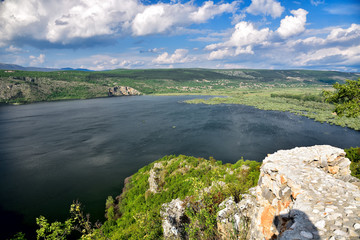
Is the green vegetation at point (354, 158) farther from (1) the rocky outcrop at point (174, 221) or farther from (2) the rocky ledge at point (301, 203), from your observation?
(1) the rocky outcrop at point (174, 221)

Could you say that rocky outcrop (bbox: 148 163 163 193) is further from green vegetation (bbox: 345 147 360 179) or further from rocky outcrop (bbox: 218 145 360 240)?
green vegetation (bbox: 345 147 360 179)

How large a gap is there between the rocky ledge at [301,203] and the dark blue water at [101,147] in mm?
26175

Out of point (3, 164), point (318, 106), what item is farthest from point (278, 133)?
point (3, 164)

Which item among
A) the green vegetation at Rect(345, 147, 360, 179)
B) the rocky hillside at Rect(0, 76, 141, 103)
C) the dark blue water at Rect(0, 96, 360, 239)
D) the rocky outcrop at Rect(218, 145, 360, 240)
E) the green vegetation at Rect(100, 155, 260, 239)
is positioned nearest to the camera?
the rocky outcrop at Rect(218, 145, 360, 240)

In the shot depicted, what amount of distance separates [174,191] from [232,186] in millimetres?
12512

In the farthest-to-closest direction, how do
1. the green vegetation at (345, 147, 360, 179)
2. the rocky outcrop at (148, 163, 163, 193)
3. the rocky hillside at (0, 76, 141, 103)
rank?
the rocky hillside at (0, 76, 141, 103), the rocky outcrop at (148, 163, 163, 193), the green vegetation at (345, 147, 360, 179)

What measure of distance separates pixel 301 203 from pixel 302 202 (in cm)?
8

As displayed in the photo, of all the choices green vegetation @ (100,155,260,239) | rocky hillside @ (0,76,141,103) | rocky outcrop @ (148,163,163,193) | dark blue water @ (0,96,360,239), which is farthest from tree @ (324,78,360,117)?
rocky hillside @ (0,76,141,103)

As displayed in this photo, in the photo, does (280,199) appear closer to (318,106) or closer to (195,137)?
(195,137)

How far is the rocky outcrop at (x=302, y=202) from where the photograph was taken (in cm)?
511

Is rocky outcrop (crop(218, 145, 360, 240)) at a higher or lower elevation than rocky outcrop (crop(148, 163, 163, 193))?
higher

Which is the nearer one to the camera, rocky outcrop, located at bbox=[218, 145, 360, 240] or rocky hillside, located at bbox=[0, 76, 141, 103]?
rocky outcrop, located at bbox=[218, 145, 360, 240]

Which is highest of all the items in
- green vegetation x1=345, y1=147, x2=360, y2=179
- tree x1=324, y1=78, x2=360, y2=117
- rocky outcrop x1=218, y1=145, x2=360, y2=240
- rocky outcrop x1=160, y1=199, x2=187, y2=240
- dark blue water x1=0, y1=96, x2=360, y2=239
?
tree x1=324, y1=78, x2=360, y2=117

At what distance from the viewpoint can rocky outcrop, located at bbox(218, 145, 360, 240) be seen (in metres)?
5.11
